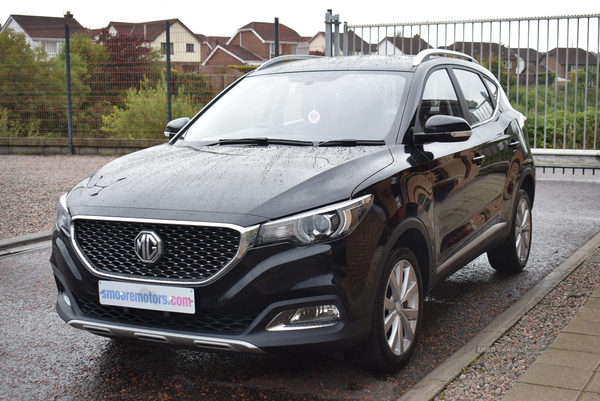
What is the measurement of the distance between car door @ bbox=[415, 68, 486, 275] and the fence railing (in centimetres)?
871

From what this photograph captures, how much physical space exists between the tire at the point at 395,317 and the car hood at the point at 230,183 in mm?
524

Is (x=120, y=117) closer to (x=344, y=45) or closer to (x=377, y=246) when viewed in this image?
(x=344, y=45)

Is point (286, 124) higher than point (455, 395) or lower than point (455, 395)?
higher

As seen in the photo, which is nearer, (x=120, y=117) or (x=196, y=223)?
(x=196, y=223)

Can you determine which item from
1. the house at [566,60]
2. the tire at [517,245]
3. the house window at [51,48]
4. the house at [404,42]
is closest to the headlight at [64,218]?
the tire at [517,245]

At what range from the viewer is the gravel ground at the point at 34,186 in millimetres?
8461

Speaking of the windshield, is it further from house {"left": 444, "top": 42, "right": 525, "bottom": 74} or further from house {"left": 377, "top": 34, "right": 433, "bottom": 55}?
house {"left": 444, "top": 42, "right": 525, "bottom": 74}

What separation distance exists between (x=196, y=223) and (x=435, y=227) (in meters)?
1.60

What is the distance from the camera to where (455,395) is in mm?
3514

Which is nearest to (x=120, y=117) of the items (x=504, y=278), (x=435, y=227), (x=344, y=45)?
(x=344, y=45)

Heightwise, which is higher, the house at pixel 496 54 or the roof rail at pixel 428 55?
the house at pixel 496 54

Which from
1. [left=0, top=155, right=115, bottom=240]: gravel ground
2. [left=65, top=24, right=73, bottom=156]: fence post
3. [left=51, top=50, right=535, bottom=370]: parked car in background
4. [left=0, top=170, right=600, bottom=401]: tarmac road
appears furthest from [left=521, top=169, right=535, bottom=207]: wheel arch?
[left=65, top=24, right=73, bottom=156]: fence post

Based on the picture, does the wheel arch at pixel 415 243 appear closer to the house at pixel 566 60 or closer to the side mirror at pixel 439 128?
the side mirror at pixel 439 128

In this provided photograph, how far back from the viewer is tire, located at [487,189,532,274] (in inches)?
239
